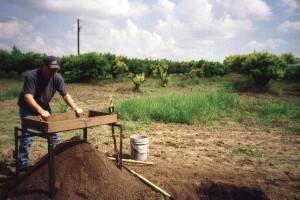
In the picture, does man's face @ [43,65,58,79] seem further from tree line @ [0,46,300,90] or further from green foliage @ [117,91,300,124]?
tree line @ [0,46,300,90]

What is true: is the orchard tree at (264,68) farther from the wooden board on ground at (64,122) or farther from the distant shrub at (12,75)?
the distant shrub at (12,75)

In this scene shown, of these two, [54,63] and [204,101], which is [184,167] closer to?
[54,63]

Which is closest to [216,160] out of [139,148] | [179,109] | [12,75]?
[139,148]

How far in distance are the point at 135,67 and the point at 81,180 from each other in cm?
2387

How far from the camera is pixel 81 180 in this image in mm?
4035

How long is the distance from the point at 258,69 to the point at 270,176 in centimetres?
1234

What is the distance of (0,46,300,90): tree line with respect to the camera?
53.9 feet

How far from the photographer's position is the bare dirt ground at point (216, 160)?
4570 millimetres

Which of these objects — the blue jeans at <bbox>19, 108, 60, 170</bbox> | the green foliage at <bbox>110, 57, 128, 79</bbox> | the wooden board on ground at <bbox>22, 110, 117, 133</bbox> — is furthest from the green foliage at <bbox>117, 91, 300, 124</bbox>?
the green foliage at <bbox>110, 57, 128, 79</bbox>

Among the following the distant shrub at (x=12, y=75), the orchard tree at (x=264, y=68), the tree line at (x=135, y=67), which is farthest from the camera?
the distant shrub at (x=12, y=75)

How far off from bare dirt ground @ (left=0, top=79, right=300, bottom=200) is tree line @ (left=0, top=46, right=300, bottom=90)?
28.1 ft

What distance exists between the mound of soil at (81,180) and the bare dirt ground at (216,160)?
18.4 inches

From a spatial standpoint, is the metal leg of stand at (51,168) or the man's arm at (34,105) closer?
the metal leg of stand at (51,168)

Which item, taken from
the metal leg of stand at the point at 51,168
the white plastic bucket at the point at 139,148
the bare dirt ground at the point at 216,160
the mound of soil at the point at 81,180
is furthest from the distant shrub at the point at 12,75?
the metal leg of stand at the point at 51,168
